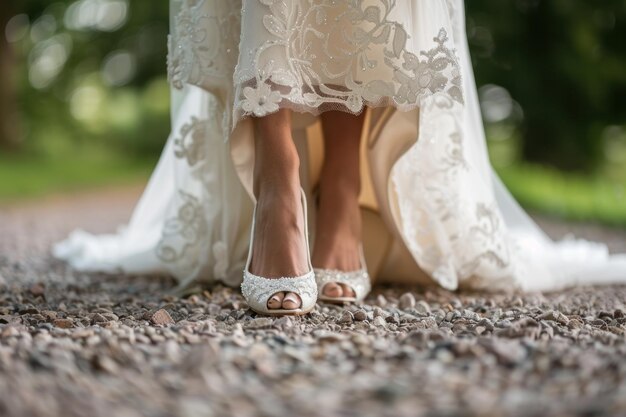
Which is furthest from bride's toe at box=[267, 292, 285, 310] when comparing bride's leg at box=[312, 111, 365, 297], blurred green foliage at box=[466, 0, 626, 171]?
blurred green foliage at box=[466, 0, 626, 171]

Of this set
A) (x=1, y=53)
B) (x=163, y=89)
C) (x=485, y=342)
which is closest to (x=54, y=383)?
(x=485, y=342)

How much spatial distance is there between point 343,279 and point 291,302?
1.12 ft

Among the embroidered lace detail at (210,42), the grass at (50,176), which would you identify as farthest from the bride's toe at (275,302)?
the grass at (50,176)

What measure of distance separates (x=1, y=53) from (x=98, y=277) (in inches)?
434

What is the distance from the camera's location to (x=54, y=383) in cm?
120

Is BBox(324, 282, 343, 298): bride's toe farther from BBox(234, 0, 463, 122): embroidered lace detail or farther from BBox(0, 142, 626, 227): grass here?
BBox(0, 142, 626, 227): grass

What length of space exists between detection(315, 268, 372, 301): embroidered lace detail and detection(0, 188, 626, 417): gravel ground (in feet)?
0.28

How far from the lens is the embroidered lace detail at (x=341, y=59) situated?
1939 millimetres

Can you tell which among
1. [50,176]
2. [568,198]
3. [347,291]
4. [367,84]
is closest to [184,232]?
[347,291]

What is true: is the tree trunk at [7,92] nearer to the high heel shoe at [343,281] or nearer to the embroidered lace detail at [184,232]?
the embroidered lace detail at [184,232]

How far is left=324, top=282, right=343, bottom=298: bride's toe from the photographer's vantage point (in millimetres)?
2125

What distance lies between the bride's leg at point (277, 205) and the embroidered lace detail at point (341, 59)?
4.5 inches

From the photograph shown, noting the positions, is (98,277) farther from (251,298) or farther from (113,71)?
(113,71)

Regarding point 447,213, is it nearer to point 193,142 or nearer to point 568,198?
point 193,142
